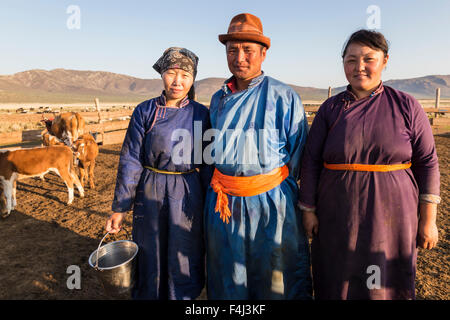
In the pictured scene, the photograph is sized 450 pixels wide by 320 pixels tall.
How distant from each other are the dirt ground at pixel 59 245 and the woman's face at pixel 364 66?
2468mm

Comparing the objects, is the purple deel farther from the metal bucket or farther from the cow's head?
the cow's head

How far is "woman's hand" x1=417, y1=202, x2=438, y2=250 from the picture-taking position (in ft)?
5.27

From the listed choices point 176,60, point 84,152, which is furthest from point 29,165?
point 176,60

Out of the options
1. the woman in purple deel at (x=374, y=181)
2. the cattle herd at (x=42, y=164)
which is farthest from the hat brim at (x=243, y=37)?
the cattle herd at (x=42, y=164)

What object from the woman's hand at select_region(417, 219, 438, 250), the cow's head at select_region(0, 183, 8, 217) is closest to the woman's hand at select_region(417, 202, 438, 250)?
the woman's hand at select_region(417, 219, 438, 250)

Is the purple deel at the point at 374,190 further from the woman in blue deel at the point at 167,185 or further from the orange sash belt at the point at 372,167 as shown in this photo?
the woman in blue deel at the point at 167,185

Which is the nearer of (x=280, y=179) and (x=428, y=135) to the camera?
(x=428, y=135)

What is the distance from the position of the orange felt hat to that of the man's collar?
9.5 inches

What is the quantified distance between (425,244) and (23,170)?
19.9 ft

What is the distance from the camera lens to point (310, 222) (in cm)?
181

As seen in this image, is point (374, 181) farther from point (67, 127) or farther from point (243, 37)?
point (67, 127)

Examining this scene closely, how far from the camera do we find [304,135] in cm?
188

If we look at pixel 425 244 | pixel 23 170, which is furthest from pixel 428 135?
pixel 23 170
